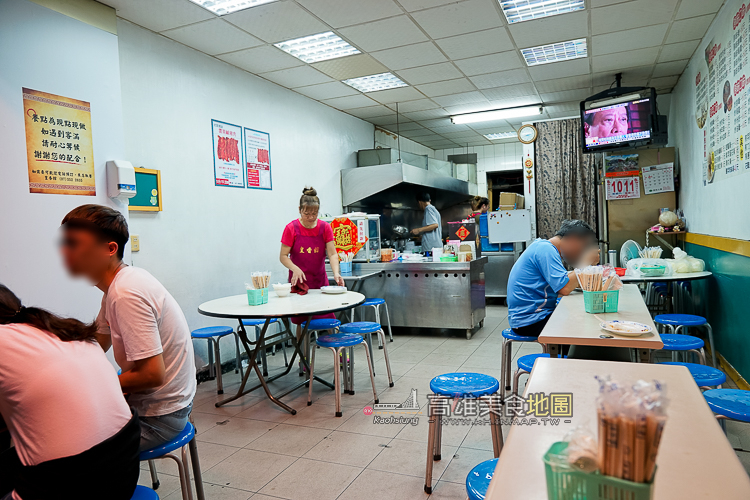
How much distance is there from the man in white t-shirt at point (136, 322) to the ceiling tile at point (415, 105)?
5.75m

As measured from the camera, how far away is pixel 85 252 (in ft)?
5.72

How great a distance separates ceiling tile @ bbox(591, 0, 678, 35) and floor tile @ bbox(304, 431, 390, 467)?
405 cm

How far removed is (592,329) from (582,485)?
168cm

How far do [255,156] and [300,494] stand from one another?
3.90 m

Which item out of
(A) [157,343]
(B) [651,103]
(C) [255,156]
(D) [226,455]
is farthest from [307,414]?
(B) [651,103]

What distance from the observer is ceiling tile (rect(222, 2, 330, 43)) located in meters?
3.93

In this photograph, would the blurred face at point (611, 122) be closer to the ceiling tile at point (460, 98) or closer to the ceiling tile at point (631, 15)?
the ceiling tile at point (631, 15)

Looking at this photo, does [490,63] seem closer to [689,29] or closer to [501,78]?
[501,78]

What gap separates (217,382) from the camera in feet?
13.7

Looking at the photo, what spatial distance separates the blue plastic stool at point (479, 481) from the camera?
1.43 metres

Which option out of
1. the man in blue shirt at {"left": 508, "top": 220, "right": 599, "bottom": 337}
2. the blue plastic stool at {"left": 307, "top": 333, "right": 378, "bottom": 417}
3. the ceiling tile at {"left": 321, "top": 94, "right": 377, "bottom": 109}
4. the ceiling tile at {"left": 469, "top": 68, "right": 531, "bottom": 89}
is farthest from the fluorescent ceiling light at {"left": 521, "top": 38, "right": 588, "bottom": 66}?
the blue plastic stool at {"left": 307, "top": 333, "right": 378, "bottom": 417}

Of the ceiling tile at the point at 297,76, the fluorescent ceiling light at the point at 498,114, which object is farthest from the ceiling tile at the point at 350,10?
the fluorescent ceiling light at the point at 498,114

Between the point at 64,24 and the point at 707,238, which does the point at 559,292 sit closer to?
the point at 707,238

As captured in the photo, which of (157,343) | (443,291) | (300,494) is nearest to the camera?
(157,343)
